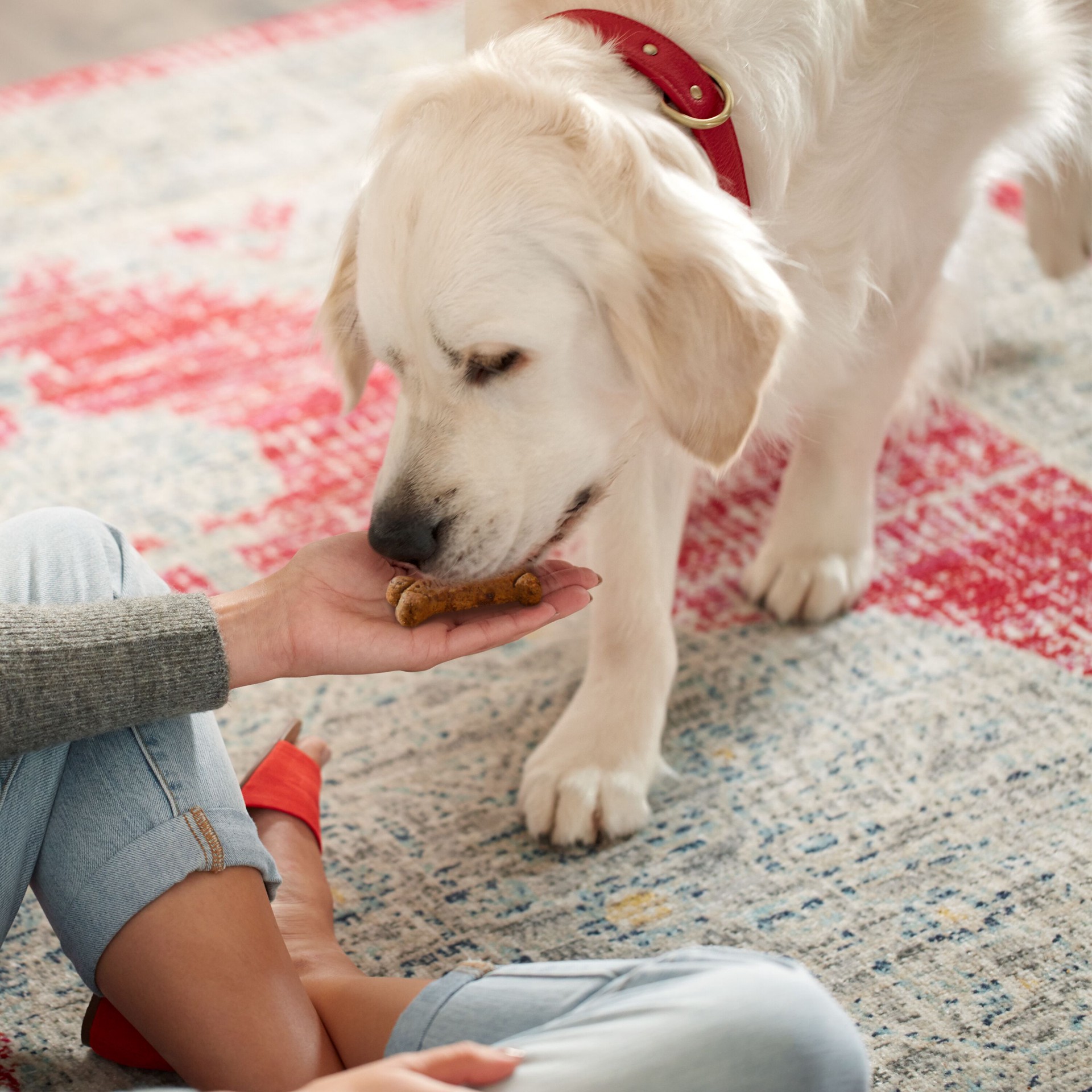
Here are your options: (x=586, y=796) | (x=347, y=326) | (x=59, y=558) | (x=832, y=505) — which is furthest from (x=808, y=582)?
(x=59, y=558)

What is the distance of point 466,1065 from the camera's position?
2.66ft

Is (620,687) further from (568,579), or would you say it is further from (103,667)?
(103,667)

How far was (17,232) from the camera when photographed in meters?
2.47

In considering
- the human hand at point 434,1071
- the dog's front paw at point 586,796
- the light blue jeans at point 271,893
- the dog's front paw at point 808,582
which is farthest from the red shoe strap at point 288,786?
the dog's front paw at point 808,582

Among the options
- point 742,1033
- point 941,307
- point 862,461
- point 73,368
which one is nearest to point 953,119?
point 941,307

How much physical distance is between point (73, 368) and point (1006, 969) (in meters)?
1.74

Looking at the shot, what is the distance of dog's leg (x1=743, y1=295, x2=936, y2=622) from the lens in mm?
1559

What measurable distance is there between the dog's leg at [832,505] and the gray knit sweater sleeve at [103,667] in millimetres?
804

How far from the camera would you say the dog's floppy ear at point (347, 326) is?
1.26 metres

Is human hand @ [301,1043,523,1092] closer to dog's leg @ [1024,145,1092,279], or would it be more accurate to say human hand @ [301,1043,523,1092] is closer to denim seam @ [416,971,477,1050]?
denim seam @ [416,971,477,1050]

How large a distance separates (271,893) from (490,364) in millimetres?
510

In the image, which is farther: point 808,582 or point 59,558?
point 808,582

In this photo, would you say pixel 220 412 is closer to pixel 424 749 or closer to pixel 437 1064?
pixel 424 749

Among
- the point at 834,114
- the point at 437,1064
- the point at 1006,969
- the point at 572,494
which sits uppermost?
the point at 834,114
